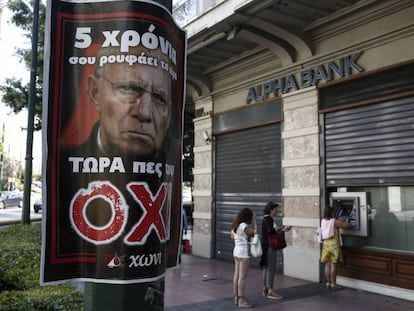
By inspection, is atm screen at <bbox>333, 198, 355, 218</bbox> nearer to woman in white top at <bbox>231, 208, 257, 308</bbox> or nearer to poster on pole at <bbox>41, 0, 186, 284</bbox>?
woman in white top at <bbox>231, 208, 257, 308</bbox>

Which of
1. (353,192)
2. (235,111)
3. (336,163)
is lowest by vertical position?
(353,192)

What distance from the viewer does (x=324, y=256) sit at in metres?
7.90

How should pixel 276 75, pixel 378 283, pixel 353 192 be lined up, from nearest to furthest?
1. pixel 378 283
2. pixel 353 192
3. pixel 276 75

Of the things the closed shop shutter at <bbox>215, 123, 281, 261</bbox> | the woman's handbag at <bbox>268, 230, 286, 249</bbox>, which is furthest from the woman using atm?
the closed shop shutter at <bbox>215, 123, 281, 261</bbox>

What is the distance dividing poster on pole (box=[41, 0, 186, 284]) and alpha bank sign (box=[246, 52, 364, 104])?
667cm

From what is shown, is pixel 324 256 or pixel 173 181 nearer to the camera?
pixel 173 181

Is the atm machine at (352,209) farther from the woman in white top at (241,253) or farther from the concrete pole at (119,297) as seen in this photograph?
the concrete pole at (119,297)

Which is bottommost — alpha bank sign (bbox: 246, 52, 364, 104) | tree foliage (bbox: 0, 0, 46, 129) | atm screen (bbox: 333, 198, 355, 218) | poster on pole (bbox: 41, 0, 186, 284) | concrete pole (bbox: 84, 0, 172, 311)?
concrete pole (bbox: 84, 0, 172, 311)

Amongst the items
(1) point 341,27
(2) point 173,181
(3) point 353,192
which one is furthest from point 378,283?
(2) point 173,181

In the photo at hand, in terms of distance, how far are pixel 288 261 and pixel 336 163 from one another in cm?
240

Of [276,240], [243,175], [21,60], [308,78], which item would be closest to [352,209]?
[276,240]

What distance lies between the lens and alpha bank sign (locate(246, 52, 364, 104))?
8250 millimetres

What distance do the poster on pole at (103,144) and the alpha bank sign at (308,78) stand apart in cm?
667

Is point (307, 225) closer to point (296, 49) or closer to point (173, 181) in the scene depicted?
point (296, 49)
